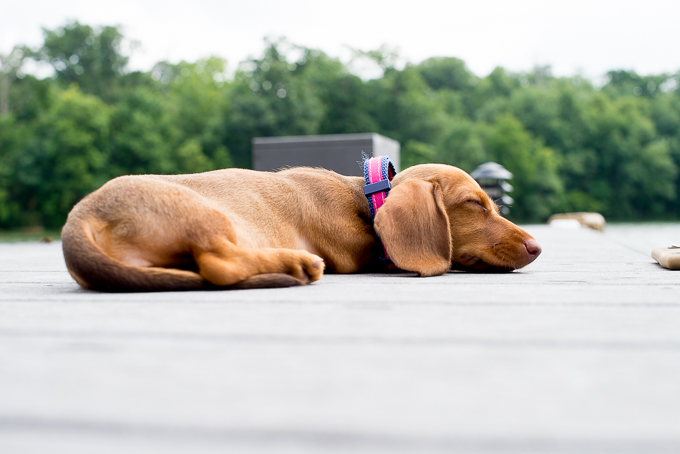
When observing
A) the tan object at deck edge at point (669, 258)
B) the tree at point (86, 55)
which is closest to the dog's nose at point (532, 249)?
the tan object at deck edge at point (669, 258)

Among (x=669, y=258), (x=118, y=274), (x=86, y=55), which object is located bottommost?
(x=669, y=258)

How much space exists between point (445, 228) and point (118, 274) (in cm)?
158

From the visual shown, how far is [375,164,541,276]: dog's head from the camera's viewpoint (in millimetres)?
2867

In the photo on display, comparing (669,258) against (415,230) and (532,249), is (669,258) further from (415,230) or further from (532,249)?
(415,230)

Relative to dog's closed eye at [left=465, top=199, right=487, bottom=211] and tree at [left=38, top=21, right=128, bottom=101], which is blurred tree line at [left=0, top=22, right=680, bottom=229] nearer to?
tree at [left=38, top=21, right=128, bottom=101]

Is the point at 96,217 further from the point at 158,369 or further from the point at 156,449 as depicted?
the point at 156,449

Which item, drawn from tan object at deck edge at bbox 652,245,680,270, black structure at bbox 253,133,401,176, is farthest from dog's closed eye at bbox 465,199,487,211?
→ black structure at bbox 253,133,401,176

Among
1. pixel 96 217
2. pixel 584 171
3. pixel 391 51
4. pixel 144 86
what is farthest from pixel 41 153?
pixel 584 171

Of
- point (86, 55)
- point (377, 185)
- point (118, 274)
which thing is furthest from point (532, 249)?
point (86, 55)

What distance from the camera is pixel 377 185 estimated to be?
10.2ft

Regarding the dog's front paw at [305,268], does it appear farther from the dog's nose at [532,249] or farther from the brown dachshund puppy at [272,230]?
the dog's nose at [532,249]

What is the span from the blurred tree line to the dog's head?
35256mm

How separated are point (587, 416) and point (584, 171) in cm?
5421

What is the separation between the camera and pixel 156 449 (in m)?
0.79
